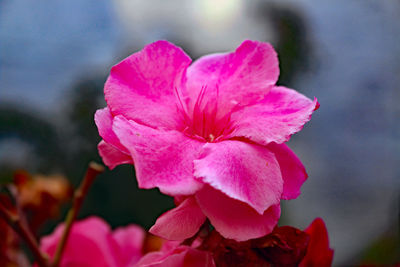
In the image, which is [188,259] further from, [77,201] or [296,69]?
[296,69]

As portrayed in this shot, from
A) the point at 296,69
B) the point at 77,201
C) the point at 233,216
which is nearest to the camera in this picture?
the point at 233,216

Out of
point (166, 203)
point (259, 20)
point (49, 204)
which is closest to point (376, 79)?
point (259, 20)

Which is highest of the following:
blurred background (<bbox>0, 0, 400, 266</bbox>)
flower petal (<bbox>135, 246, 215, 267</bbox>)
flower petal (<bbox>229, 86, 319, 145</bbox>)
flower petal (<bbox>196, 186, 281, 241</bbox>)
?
flower petal (<bbox>229, 86, 319, 145</bbox>)

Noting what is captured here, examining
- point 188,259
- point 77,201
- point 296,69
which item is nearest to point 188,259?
point 188,259

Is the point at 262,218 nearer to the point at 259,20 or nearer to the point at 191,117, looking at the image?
the point at 191,117

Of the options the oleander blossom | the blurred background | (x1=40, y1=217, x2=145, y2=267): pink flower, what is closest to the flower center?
the oleander blossom

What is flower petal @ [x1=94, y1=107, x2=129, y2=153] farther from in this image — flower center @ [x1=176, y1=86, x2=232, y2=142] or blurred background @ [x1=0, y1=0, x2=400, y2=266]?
blurred background @ [x1=0, y1=0, x2=400, y2=266]

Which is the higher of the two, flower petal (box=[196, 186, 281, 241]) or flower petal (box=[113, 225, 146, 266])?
flower petal (box=[196, 186, 281, 241])
